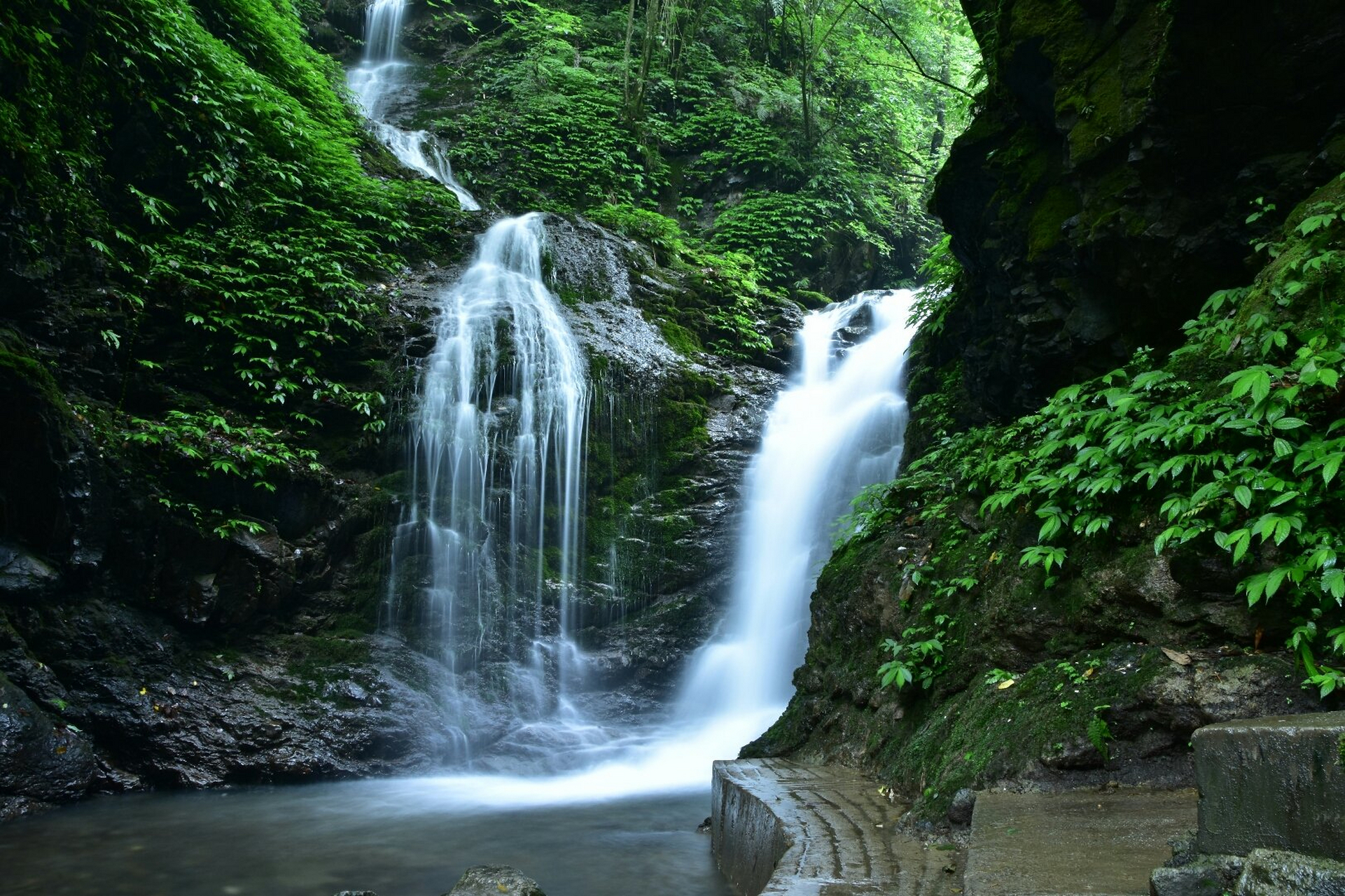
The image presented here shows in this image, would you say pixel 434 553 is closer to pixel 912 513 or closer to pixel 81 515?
pixel 81 515

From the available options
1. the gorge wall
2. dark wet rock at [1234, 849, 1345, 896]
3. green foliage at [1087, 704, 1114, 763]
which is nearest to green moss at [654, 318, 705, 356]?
the gorge wall

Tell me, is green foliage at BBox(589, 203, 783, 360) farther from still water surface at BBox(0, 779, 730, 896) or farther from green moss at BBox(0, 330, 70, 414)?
green moss at BBox(0, 330, 70, 414)

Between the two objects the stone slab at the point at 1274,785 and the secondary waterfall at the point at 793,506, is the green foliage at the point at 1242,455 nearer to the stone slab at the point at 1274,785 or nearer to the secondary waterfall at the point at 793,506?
the stone slab at the point at 1274,785

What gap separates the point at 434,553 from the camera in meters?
10.5

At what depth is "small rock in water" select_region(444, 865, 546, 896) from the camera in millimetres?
4438

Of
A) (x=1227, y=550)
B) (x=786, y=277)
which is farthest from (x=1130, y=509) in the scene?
(x=786, y=277)

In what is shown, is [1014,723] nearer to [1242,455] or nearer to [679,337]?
[1242,455]

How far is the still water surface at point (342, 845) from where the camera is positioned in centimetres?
557

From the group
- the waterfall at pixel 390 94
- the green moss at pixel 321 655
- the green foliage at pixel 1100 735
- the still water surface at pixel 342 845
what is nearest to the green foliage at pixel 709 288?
the waterfall at pixel 390 94

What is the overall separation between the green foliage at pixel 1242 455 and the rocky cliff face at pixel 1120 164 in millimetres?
642

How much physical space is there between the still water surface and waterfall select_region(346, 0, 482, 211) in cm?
1009

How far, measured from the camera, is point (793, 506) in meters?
→ 11.5

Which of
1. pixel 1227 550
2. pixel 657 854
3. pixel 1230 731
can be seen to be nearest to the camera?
pixel 1230 731

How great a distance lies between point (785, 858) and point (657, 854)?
2.80 meters
